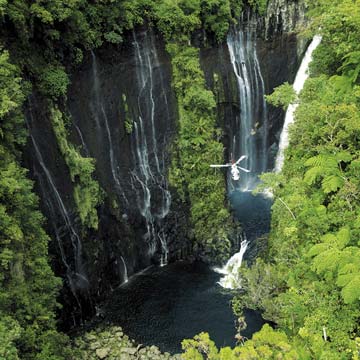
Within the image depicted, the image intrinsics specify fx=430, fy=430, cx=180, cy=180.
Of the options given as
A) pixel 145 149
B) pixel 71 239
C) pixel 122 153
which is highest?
pixel 122 153

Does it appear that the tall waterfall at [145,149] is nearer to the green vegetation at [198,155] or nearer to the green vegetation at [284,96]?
the green vegetation at [198,155]

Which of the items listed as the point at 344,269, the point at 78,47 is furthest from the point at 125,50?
the point at 344,269

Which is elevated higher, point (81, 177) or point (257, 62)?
point (257, 62)

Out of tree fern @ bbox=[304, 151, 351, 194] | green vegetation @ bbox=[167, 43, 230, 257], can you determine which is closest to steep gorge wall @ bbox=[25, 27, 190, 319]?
green vegetation @ bbox=[167, 43, 230, 257]

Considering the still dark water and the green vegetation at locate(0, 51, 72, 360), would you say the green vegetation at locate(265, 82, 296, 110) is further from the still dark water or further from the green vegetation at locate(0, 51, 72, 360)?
the green vegetation at locate(0, 51, 72, 360)

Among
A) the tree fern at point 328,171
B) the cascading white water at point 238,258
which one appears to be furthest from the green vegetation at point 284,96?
A: the tree fern at point 328,171

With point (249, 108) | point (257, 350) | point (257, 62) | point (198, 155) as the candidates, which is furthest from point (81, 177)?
point (257, 62)

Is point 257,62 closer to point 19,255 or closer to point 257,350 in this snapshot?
point 19,255
